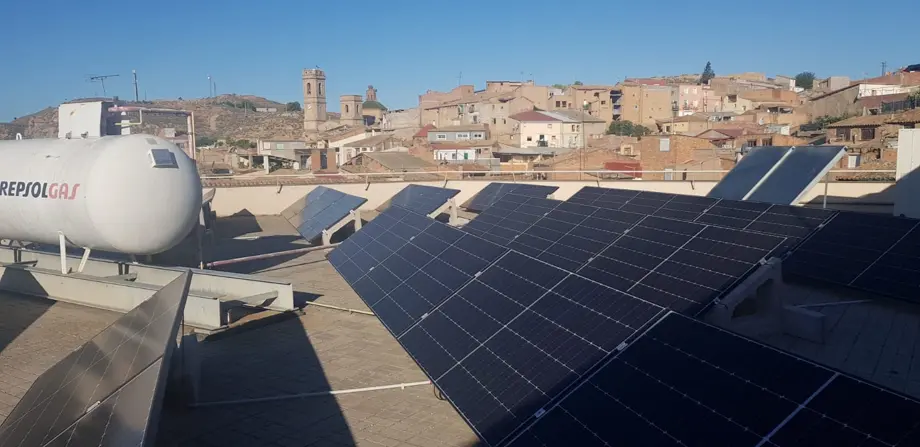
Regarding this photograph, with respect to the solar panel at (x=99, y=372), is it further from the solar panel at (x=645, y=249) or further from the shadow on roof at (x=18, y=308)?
Result: the shadow on roof at (x=18, y=308)

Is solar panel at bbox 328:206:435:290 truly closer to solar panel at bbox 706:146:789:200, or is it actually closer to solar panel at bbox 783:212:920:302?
solar panel at bbox 783:212:920:302

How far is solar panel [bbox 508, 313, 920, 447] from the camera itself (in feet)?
14.8

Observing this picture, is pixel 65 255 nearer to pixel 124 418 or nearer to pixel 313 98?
pixel 124 418

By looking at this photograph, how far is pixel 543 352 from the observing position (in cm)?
762

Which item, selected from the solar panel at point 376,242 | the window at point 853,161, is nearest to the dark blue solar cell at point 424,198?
the solar panel at point 376,242

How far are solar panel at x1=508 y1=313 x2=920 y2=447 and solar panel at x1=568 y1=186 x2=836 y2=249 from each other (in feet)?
19.4

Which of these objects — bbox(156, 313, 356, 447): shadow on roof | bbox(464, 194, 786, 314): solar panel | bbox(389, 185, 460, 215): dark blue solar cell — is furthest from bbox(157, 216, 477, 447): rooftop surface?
bbox(389, 185, 460, 215): dark blue solar cell

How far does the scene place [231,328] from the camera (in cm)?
1427

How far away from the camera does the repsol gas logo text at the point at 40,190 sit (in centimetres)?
1491

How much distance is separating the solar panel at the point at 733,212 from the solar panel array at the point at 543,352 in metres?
0.63

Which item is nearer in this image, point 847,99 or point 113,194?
point 113,194

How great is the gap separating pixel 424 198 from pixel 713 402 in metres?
20.0

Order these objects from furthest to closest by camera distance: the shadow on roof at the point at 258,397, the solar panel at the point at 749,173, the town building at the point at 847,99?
the town building at the point at 847,99, the solar panel at the point at 749,173, the shadow on roof at the point at 258,397

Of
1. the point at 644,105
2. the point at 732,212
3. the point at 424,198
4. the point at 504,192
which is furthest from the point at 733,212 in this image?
the point at 644,105
